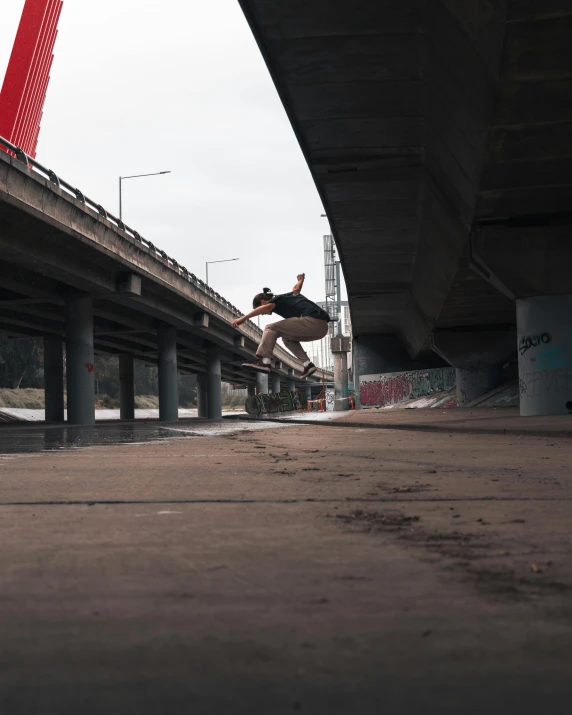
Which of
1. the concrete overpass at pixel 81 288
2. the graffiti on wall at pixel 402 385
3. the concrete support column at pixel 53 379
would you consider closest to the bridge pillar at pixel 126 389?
the concrete overpass at pixel 81 288

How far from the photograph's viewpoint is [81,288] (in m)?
35.0

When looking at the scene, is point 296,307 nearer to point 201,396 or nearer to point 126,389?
point 126,389

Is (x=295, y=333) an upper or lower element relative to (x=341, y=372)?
lower

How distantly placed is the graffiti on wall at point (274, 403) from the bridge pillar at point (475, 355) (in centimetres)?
926

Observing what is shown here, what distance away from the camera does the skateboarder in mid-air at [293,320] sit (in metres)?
12.3

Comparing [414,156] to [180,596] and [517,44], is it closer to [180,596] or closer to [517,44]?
[517,44]

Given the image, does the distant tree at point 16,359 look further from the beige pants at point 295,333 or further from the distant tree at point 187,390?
the distant tree at point 187,390

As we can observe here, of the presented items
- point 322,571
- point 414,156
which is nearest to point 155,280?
point 414,156

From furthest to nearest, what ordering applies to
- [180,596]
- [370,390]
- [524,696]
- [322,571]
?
1. [370,390]
2. [322,571]
3. [180,596]
4. [524,696]

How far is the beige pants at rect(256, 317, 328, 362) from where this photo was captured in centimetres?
1227

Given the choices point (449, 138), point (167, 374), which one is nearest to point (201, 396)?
point (167, 374)

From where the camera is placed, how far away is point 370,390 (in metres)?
62.3

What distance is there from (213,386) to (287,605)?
6143cm

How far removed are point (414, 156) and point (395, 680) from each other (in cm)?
1797
